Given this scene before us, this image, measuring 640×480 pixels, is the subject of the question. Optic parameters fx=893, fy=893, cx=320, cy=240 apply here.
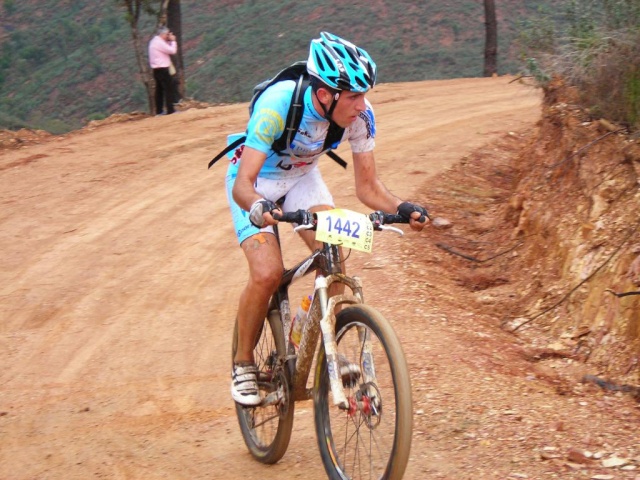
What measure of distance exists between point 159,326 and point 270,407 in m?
2.77

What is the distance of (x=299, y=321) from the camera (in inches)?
185

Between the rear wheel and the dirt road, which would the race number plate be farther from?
the dirt road

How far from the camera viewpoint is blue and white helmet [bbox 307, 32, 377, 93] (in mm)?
4367

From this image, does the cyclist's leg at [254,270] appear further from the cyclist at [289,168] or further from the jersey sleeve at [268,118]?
the jersey sleeve at [268,118]

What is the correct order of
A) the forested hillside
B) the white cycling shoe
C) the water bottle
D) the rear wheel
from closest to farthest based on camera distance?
the water bottle
the rear wheel
the white cycling shoe
the forested hillside

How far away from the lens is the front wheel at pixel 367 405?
12.6 feet

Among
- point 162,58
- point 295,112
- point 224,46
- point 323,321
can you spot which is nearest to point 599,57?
point 295,112

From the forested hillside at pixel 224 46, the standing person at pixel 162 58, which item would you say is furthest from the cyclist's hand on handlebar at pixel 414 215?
the forested hillside at pixel 224 46

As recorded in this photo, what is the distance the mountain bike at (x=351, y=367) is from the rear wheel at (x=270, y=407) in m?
0.15

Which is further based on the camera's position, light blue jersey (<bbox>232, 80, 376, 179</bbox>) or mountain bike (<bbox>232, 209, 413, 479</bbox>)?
light blue jersey (<bbox>232, 80, 376, 179</bbox>)

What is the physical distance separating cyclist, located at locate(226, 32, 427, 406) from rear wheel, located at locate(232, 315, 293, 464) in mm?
97

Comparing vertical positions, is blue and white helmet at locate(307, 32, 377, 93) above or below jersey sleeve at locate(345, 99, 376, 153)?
above

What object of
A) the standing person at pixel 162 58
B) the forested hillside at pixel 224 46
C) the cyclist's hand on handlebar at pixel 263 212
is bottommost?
the forested hillside at pixel 224 46

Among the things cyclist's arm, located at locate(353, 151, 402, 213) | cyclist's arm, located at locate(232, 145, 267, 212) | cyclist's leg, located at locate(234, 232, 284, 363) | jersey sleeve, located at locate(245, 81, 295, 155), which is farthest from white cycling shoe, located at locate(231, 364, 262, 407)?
jersey sleeve, located at locate(245, 81, 295, 155)
